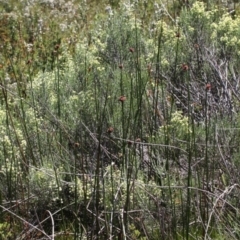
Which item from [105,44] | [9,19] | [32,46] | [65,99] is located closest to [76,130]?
[65,99]

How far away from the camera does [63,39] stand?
6.12m

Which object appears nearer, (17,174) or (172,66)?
(17,174)

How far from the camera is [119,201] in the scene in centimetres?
285

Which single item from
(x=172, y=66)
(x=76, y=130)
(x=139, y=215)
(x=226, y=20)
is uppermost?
(x=226, y=20)

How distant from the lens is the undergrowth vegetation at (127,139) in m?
2.76

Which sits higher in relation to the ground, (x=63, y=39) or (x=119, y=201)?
(x=63, y=39)

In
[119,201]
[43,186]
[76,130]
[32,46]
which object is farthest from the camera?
[32,46]

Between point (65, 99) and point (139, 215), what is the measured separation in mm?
1329

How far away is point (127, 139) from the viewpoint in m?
3.06

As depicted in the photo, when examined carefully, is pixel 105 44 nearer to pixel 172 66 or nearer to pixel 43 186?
pixel 172 66

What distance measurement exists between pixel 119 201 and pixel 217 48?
207cm

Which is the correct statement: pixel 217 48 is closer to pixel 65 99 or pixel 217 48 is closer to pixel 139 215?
pixel 65 99

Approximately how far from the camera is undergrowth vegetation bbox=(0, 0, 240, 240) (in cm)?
276

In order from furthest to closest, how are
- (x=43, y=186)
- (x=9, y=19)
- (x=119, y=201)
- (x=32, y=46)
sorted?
(x=9, y=19)
(x=32, y=46)
(x=43, y=186)
(x=119, y=201)
